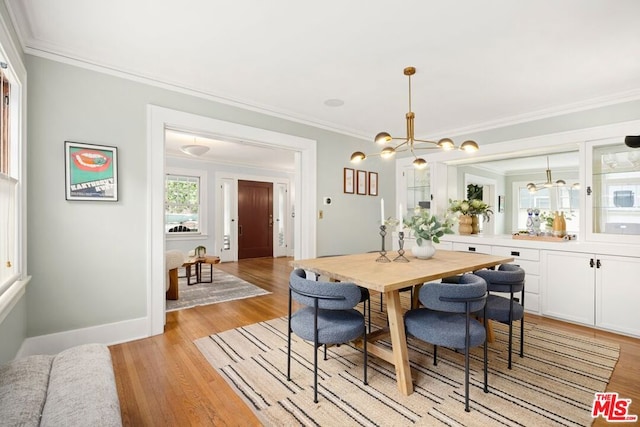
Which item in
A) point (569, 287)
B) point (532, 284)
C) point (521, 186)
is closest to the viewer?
point (569, 287)

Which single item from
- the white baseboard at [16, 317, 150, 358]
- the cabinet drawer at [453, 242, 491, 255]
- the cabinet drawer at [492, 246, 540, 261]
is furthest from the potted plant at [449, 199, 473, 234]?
the white baseboard at [16, 317, 150, 358]

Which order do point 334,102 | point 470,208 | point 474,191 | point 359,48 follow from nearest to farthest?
point 359,48 → point 334,102 → point 470,208 → point 474,191

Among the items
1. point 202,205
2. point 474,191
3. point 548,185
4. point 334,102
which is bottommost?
point 202,205

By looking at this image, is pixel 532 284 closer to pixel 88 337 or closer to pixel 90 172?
pixel 88 337

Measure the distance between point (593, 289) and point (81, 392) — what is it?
168 inches

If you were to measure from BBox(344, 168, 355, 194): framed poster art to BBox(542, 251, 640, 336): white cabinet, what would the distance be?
98.7 inches

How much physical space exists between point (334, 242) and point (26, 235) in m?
3.20

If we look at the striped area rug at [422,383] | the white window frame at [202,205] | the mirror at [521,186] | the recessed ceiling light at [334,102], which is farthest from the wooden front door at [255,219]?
the striped area rug at [422,383]

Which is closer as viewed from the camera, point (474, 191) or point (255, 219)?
point (474, 191)

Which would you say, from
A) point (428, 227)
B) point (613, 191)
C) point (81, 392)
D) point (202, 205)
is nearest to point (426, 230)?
point (428, 227)

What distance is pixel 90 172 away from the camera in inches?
99.1

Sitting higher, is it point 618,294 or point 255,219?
point 255,219

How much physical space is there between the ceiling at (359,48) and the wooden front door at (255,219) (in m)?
4.42

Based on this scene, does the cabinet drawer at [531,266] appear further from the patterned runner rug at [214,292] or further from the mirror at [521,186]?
the patterned runner rug at [214,292]
